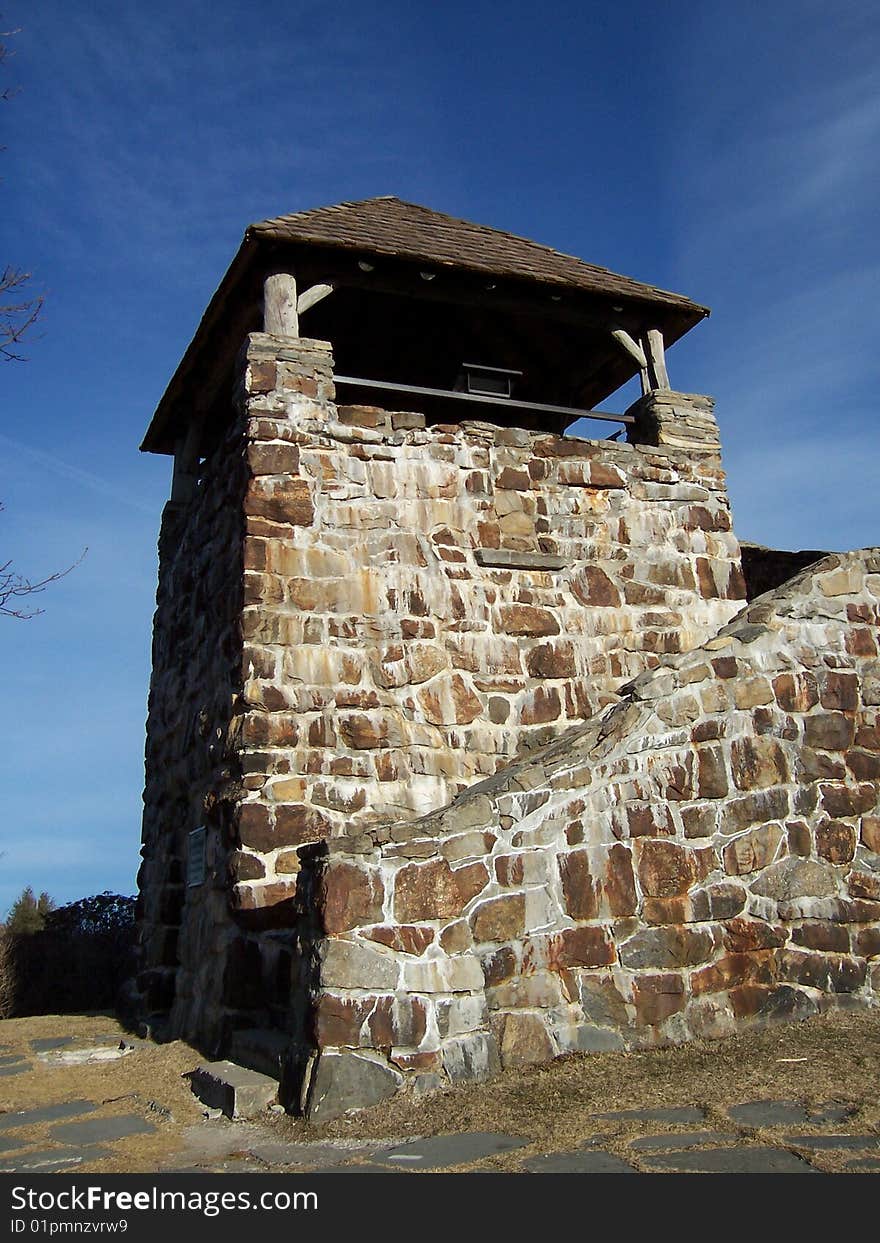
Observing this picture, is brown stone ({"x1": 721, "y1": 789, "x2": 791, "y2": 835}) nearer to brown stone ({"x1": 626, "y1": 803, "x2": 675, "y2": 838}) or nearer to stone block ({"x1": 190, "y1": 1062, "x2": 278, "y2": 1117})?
brown stone ({"x1": 626, "y1": 803, "x2": 675, "y2": 838})

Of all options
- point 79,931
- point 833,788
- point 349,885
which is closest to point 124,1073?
point 349,885

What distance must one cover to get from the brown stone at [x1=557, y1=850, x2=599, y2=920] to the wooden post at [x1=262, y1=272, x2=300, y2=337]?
4.28 metres

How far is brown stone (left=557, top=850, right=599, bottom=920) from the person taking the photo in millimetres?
4844

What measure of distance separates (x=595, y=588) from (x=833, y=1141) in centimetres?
469

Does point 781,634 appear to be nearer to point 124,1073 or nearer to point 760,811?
point 760,811

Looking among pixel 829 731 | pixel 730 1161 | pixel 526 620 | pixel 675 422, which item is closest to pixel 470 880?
pixel 730 1161

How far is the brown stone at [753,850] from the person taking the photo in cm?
528

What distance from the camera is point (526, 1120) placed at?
12.4 ft

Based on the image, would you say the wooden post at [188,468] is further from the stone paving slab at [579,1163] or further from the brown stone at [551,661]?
the stone paving slab at [579,1163]

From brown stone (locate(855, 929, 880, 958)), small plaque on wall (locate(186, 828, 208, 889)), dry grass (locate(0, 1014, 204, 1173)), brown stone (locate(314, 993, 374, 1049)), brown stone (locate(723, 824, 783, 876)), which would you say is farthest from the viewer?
small plaque on wall (locate(186, 828, 208, 889))

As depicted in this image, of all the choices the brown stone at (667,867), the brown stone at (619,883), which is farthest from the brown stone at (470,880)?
the brown stone at (667,867)

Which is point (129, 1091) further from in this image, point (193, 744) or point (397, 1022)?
point (193, 744)

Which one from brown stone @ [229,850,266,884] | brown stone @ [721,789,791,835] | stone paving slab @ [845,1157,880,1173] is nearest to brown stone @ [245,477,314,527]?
brown stone @ [229,850,266,884]

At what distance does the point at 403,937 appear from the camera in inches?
175
